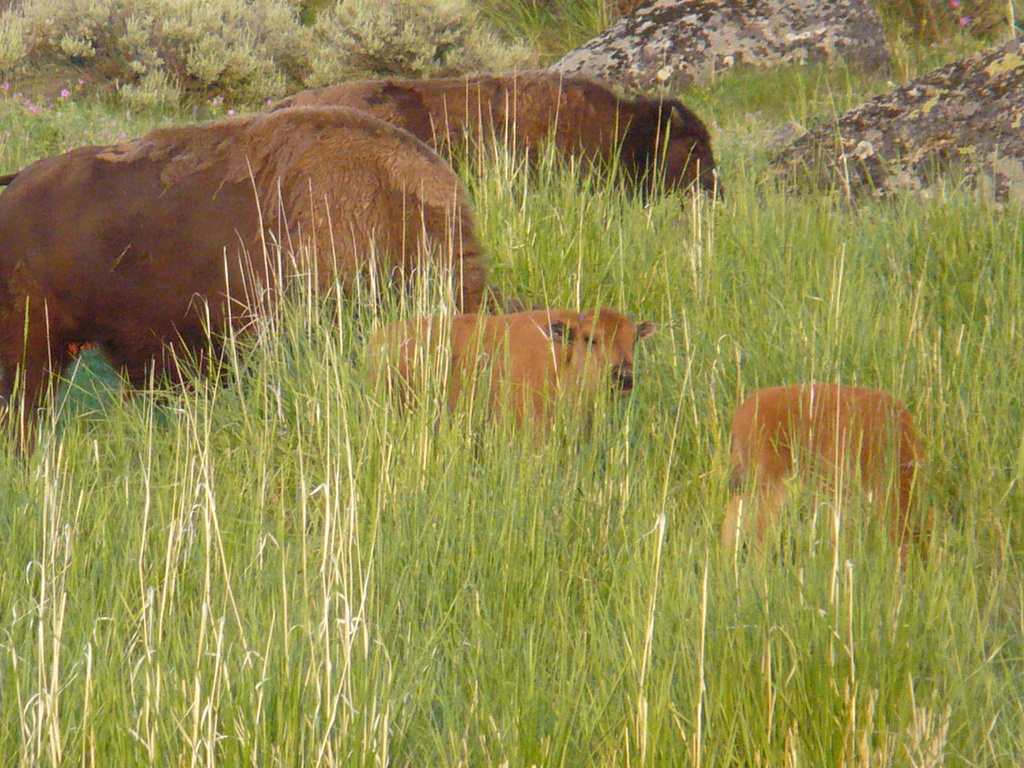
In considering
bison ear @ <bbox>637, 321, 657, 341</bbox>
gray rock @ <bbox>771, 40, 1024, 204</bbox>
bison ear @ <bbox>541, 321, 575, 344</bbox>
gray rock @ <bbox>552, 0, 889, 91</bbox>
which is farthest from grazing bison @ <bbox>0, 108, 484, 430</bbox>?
gray rock @ <bbox>552, 0, 889, 91</bbox>

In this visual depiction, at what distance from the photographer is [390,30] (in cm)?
1300

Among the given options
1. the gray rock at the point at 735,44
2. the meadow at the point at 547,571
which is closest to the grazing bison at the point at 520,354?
the meadow at the point at 547,571

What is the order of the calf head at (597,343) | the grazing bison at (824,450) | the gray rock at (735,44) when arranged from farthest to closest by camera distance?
1. the gray rock at (735,44)
2. the calf head at (597,343)
3. the grazing bison at (824,450)

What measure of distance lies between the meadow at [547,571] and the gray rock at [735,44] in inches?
268

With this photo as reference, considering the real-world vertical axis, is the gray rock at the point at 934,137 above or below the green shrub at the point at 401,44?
below

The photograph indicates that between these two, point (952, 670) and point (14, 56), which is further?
point (14, 56)

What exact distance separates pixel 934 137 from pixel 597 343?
3.69 m

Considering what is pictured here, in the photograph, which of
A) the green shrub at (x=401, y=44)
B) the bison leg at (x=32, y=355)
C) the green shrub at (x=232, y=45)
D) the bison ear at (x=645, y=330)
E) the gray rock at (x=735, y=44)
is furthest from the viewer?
the green shrub at (x=401, y=44)

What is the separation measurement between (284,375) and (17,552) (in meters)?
1.26

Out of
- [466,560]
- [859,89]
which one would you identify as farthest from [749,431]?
[859,89]

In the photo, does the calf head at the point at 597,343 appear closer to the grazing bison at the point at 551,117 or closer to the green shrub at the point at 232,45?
the grazing bison at the point at 551,117

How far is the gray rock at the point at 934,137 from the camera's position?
622 cm

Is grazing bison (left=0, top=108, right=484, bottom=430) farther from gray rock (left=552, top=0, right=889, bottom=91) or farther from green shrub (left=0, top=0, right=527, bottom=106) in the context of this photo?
green shrub (left=0, top=0, right=527, bottom=106)

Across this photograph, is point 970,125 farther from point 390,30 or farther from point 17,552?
point 390,30
